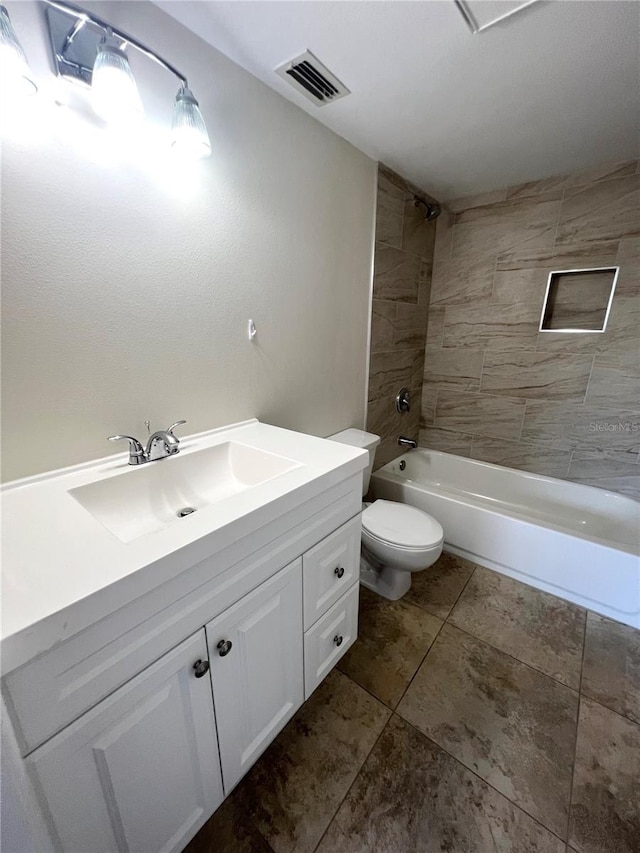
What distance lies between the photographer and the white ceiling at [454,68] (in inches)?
39.0

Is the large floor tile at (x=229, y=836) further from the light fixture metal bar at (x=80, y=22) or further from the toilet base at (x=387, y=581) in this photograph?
the light fixture metal bar at (x=80, y=22)

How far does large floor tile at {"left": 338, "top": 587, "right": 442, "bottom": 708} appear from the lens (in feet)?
4.42

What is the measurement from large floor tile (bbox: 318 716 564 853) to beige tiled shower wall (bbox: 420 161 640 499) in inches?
73.3

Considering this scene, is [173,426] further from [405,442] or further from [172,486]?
[405,442]

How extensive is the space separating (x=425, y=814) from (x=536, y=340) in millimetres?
2373


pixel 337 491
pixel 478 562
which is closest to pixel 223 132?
pixel 337 491

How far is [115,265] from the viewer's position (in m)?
0.98

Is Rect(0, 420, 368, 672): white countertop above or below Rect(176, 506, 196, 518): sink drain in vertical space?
above

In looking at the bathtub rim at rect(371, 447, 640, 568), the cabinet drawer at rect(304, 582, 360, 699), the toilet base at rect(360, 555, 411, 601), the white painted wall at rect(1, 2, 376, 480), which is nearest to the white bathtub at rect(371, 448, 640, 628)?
the bathtub rim at rect(371, 447, 640, 568)

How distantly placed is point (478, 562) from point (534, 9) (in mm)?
2259

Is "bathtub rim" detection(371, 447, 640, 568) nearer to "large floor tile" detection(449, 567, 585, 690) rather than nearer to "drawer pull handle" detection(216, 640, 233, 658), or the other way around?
"large floor tile" detection(449, 567, 585, 690)

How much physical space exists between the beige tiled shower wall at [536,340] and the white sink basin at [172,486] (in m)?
1.97

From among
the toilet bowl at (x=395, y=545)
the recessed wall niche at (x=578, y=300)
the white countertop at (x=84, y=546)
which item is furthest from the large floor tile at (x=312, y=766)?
the recessed wall niche at (x=578, y=300)

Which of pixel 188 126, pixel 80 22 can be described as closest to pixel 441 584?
pixel 188 126
